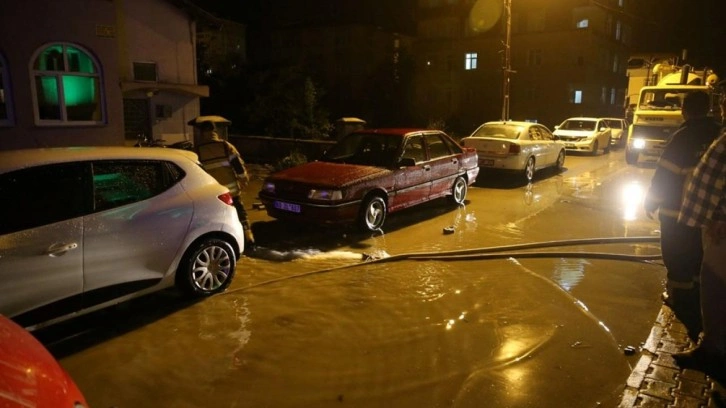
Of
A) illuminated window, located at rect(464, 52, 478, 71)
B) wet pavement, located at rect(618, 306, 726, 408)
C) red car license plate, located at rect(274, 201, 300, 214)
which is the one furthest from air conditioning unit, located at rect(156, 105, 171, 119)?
illuminated window, located at rect(464, 52, 478, 71)

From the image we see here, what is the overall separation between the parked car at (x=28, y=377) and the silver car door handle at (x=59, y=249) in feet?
5.67

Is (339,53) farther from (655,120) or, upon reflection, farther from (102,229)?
(102,229)

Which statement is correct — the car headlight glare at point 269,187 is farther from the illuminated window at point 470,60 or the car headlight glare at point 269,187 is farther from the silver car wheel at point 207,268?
the illuminated window at point 470,60

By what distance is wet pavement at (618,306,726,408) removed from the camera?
370 centimetres

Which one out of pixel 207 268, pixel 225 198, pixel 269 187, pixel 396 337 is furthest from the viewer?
pixel 269 187

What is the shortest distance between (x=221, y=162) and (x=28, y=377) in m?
5.37

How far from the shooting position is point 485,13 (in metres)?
42.3

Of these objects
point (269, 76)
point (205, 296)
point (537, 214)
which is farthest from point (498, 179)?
point (269, 76)

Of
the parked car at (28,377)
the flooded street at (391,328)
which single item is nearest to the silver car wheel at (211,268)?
the flooded street at (391,328)

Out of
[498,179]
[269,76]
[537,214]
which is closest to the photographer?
[537,214]

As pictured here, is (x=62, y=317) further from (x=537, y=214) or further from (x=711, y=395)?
(x=537, y=214)

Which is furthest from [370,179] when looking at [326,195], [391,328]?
[391,328]

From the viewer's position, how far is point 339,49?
4316 cm

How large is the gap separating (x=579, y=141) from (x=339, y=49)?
2627 centimetres
